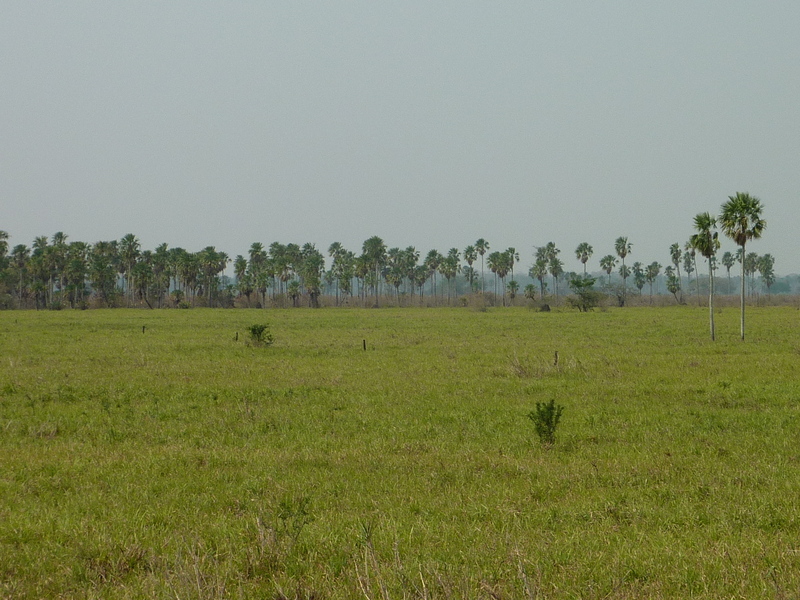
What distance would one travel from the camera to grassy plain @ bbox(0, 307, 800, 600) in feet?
23.7

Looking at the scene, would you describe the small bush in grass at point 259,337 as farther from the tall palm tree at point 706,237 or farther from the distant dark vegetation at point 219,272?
the distant dark vegetation at point 219,272

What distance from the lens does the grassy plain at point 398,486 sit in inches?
284

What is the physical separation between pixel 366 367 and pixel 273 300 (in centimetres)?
13123

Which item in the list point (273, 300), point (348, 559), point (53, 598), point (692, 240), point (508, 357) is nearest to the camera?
point (53, 598)

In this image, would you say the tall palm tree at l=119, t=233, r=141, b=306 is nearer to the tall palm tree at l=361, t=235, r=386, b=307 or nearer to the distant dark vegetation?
the distant dark vegetation

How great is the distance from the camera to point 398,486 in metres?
11.0

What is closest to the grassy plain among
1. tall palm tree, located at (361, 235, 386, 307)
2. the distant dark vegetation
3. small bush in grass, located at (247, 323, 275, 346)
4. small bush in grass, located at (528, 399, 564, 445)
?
small bush in grass, located at (528, 399, 564, 445)

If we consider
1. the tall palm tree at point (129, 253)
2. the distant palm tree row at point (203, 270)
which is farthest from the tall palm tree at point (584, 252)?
the tall palm tree at point (129, 253)

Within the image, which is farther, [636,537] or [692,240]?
[692,240]

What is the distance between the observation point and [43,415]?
17891mm

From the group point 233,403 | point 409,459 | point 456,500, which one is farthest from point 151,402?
point 456,500

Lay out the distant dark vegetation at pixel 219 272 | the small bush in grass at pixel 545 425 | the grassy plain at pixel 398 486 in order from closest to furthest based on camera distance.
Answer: the grassy plain at pixel 398 486 → the small bush in grass at pixel 545 425 → the distant dark vegetation at pixel 219 272

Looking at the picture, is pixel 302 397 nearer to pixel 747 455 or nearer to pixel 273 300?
pixel 747 455

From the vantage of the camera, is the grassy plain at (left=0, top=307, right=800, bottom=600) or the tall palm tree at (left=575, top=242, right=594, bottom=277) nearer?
the grassy plain at (left=0, top=307, right=800, bottom=600)
